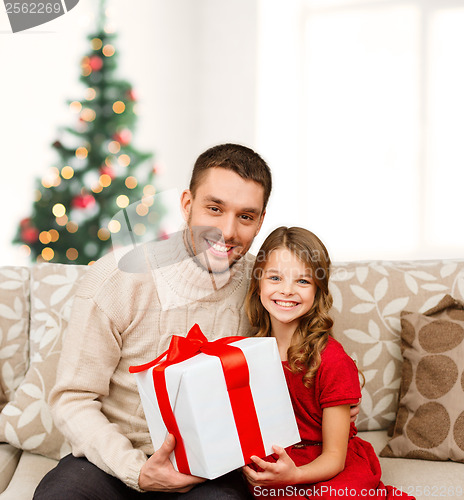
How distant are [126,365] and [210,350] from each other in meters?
0.33

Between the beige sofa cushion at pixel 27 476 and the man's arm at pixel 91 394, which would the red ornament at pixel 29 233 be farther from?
the man's arm at pixel 91 394

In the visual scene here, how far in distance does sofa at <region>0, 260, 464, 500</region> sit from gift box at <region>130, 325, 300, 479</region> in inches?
19.7

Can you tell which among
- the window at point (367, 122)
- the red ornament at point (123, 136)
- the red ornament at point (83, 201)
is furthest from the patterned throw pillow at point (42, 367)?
the window at point (367, 122)

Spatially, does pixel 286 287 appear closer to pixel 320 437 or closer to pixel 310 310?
pixel 310 310

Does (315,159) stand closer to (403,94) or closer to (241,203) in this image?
(403,94)

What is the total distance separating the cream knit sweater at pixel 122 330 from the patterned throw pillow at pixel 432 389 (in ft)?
1.79

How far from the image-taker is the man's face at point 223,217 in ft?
4.14

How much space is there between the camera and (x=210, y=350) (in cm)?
106

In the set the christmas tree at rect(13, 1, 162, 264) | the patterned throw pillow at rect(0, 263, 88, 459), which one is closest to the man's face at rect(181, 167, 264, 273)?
the patterned throw pillow at rect(0, 263, 88, 459)

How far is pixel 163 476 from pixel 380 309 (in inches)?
34.0

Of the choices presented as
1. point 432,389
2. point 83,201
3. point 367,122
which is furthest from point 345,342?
point 367,122

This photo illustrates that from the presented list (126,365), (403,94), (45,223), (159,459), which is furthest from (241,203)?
(403,94)

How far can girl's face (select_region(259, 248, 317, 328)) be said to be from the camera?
1273mm

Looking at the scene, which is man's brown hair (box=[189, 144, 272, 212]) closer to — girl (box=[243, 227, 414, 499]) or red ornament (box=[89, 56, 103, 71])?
girl (box=[243, 227, 414, 499])
